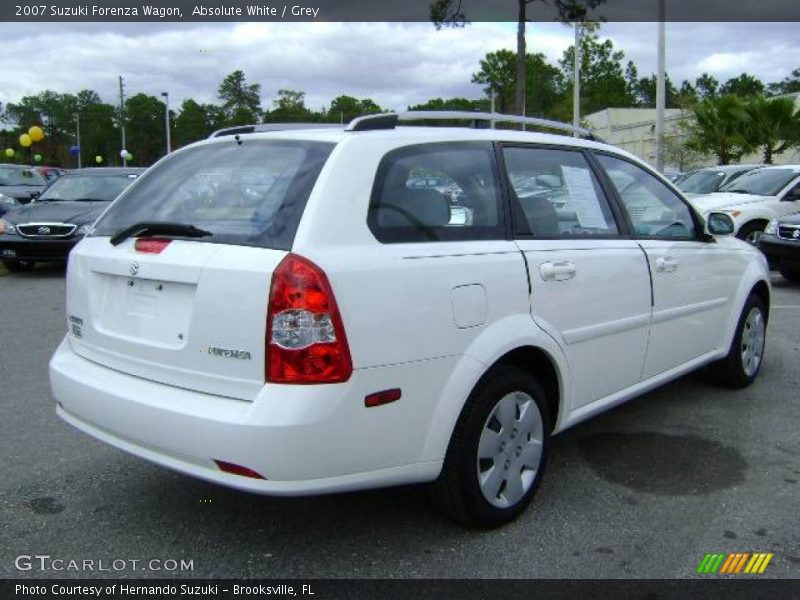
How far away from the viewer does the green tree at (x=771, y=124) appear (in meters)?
25.8

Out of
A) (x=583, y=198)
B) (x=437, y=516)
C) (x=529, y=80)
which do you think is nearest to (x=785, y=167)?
(x=583, y=198)

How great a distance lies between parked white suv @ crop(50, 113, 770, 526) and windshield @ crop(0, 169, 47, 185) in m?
15.5

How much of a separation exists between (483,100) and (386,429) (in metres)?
64.2

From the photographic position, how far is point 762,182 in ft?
42.3

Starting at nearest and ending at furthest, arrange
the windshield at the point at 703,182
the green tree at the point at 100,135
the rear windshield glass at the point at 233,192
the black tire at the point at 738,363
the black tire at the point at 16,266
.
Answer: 1. the rear windshield glass at the point at 233,192
2. the black tire at the point at 738,363
3. the black tire at the point at 16,266
4. the windshield at the point at 703,182
5. the green tree at the point at 100,135

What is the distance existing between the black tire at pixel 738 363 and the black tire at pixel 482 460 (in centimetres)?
232

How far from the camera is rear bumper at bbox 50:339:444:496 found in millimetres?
2588

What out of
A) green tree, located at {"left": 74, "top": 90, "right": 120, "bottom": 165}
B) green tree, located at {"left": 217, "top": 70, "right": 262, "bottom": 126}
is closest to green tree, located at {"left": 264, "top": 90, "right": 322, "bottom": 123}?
green tree, located at {"left": 217, "top": 70, "right": 262, "bottom": 126}

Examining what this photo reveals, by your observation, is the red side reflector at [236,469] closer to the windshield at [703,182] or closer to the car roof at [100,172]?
the car roof at [100,172]

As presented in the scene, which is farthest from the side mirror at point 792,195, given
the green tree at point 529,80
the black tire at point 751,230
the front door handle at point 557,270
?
the green tree at point 529,80

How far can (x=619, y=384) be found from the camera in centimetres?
394

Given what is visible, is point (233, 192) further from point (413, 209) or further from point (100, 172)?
point (100, 172)

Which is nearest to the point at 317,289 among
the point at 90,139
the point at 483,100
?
the point at 483,100

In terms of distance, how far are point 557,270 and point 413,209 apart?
30.7 inches
